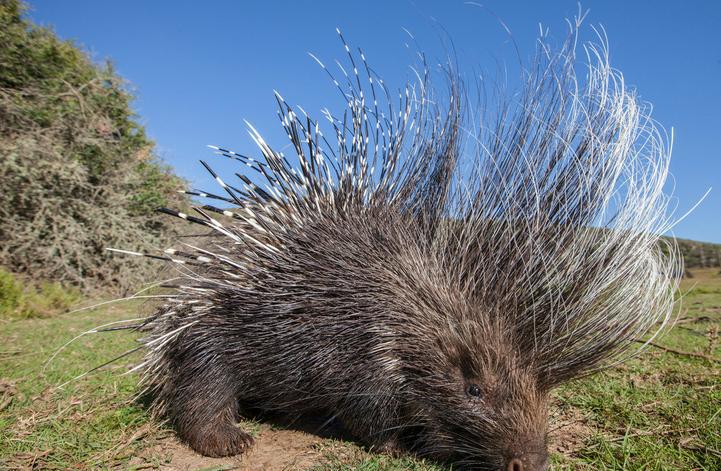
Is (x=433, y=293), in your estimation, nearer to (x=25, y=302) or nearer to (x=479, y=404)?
(x=479, y=404)

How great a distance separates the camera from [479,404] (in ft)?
5.89

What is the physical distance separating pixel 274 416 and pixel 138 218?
28.8 feet

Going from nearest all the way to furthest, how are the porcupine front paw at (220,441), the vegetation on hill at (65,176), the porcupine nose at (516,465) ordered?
the porcupine nose at (516,465) → the porcupine front paw at (220,441) → the vegetation on hill at (65,176)

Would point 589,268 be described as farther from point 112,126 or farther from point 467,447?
point 112,126

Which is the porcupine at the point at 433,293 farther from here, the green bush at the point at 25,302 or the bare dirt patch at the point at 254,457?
the green bush at the point at 25,302

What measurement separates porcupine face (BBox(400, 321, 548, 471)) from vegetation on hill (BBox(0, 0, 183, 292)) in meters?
8.57

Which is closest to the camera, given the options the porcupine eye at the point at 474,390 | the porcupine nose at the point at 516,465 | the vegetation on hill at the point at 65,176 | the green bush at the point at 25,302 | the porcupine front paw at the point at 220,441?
the porcupine nose at the point at 516,465

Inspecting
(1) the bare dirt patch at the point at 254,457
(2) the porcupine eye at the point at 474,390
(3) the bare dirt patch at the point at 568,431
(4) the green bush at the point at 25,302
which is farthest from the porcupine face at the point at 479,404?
(4) the green bush at the point at 25,302

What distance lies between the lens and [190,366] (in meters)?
2.20

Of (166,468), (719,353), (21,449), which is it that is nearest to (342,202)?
(166,468)

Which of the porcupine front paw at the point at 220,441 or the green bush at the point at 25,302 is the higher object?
the porcupine front paw at the point at 220,441

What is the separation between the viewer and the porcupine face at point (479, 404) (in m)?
1.69

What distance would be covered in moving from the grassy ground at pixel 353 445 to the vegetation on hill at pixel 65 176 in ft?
22.0

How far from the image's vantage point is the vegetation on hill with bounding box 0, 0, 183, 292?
868cm
